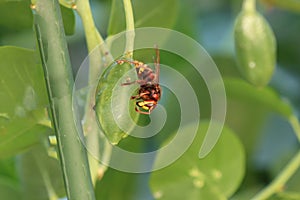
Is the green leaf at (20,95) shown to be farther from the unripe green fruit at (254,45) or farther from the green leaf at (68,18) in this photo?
the unripe green fruit at (254,45)


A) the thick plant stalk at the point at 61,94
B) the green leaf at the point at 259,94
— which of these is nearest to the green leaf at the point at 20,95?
the thick plant stalk at the point at 61,94

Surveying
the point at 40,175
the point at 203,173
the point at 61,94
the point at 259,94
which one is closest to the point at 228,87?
the point at 259,94

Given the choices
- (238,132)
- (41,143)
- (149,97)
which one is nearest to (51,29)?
(149,97)

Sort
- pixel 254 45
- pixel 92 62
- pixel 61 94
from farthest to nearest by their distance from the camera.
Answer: pixel 254 45, pixel 92 62, pixel 61 94

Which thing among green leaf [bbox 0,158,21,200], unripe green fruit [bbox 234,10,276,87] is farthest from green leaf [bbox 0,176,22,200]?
unripe green fruit [bbox 234,10,276,87]

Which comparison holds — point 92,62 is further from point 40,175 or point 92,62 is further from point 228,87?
point 228,87

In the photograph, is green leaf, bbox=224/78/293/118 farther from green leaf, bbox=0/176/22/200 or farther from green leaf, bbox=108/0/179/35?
green leaf, bbox=0/176/22/200
